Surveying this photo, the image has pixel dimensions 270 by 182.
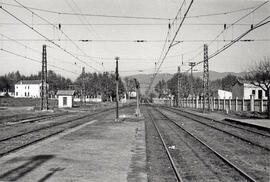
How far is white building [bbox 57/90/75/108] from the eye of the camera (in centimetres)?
7289

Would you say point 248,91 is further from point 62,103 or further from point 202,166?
point 202,166

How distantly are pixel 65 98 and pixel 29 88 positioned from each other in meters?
127

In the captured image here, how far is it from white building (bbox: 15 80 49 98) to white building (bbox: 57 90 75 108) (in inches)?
4743

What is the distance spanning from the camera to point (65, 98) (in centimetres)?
7350

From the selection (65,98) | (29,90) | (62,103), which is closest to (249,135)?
(65,98)

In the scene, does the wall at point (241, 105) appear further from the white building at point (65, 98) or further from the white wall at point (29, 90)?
the white wall at point (29, 90)

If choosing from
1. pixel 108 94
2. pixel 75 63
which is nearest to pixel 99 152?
pixel 75 63

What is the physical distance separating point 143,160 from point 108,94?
142999 millimetres

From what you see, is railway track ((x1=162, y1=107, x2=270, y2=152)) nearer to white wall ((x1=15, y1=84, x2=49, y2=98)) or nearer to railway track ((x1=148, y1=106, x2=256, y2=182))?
railway track ((x1=148, y1=106, x2=256, y2=182))

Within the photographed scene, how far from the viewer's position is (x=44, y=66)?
47.2 meters

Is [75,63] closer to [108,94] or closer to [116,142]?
[116,142]

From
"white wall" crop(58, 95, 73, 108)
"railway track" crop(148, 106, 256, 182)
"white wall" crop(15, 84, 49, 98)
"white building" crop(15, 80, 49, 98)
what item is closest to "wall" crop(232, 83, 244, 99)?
"white wall" crop(58, 95, 73, 108)

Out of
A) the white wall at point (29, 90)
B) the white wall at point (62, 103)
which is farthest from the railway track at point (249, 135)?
the white wall at point (29, 90)

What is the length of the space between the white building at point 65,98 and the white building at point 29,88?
395 ft
